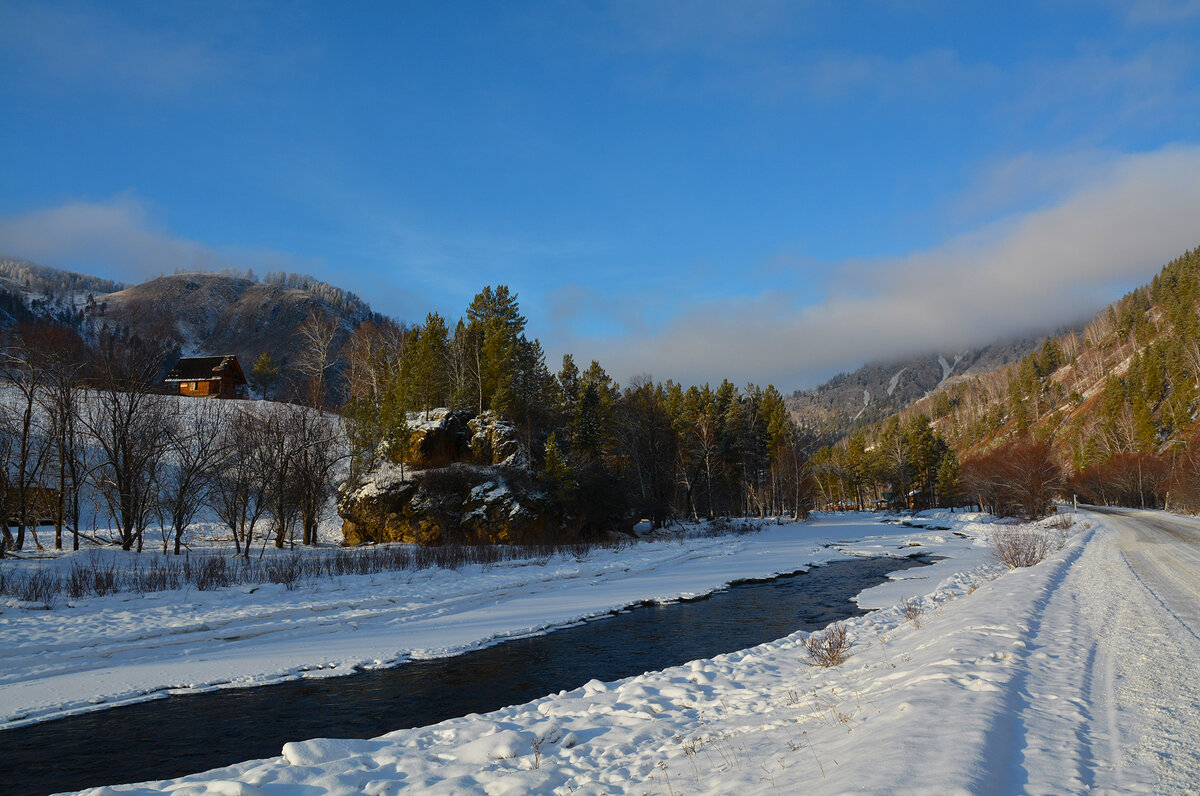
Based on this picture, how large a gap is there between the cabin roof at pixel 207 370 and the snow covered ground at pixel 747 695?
75410 millimetres

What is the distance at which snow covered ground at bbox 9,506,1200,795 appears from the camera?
17.1 ft

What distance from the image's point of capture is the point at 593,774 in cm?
641

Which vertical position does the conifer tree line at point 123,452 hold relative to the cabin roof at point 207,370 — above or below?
below

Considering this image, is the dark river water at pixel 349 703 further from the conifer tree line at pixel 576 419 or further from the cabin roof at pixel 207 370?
the cabin roof at pixel 207 370

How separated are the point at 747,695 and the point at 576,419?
46.2 metres

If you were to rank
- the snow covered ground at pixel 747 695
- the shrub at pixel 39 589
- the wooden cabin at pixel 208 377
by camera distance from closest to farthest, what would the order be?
the snow covered ground at pixel 747 695, the shrub at pixel 39 589, the wooden cabin at pixel 208 377

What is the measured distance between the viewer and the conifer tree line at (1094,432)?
213 feet

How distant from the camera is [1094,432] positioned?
110 m

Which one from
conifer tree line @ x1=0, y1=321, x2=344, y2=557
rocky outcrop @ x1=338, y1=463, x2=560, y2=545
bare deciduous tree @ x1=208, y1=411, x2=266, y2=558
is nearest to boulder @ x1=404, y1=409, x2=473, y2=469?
rocky outcrop @ x1=338, y1=463, x2=560, y2=545

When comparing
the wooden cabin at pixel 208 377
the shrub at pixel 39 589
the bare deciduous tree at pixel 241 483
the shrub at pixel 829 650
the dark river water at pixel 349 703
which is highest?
the wooden cabin at pixel 208 377

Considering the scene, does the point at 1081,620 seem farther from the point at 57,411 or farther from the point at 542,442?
the point at 542,442

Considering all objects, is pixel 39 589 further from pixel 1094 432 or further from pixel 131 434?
pixel 1094 432

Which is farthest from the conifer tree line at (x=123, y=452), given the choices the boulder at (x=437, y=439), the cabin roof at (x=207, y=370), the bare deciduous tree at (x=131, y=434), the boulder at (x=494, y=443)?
the cabin roof at (x=207, y=370)

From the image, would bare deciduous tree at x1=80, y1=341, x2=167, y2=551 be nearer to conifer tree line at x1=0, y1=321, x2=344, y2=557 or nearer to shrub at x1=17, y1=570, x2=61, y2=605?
conifer tree line at x1=0, y1=321, x2=344, y2=557
